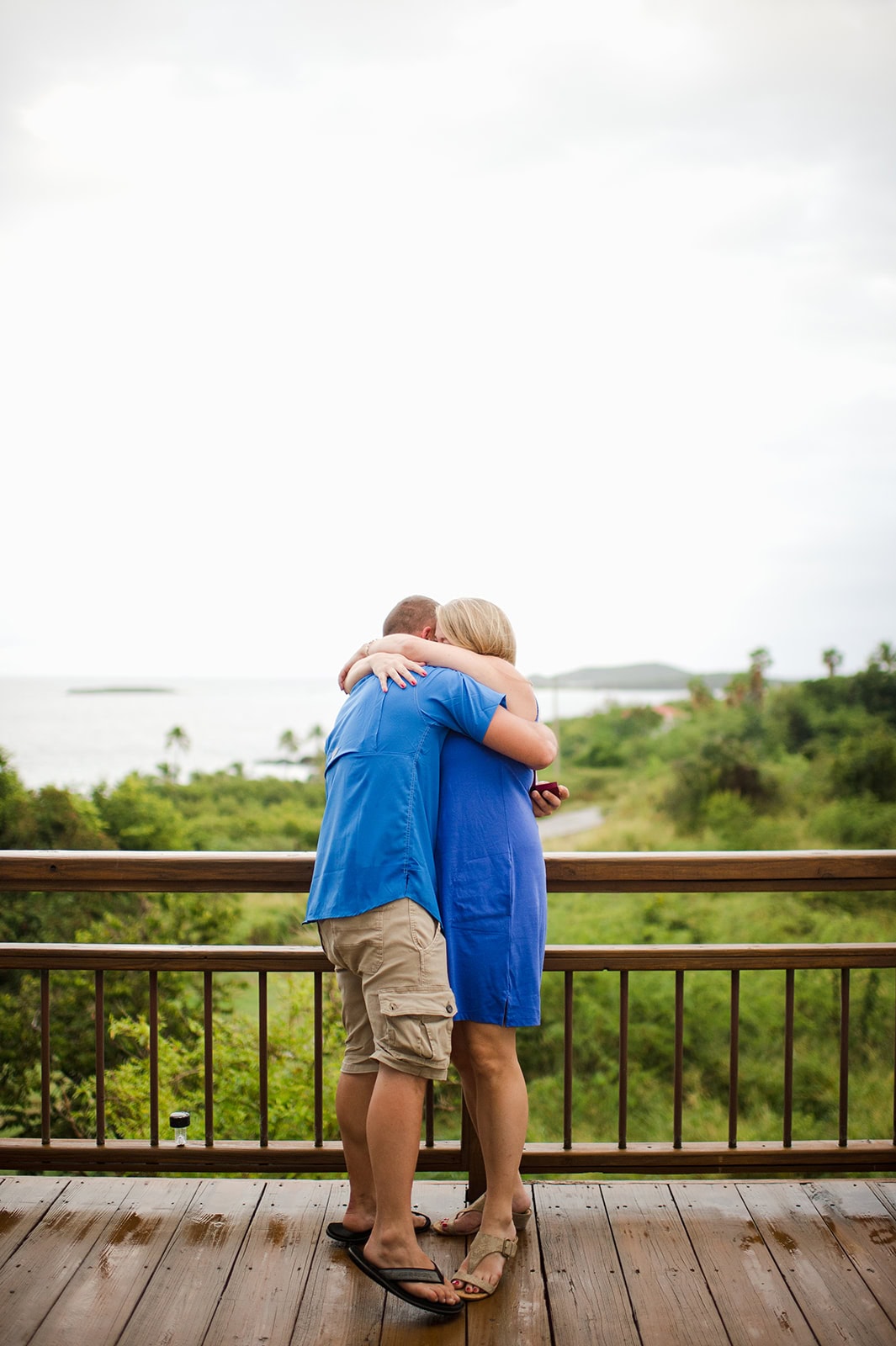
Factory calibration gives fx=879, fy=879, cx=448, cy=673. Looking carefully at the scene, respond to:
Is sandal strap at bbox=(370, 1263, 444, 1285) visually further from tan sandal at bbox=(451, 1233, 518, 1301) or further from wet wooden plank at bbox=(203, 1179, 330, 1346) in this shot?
wet wooden plank at bbox=(203, 1179, 330, 1346)

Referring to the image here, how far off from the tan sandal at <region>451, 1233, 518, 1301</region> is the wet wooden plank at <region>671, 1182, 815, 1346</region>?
1.33ft

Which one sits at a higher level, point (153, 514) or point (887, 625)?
point (153, 514)

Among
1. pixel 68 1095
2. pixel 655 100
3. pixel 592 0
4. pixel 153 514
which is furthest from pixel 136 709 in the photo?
pixel 592 0

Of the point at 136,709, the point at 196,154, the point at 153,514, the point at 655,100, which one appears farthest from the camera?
the point at 136,709

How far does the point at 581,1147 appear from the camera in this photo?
209cm


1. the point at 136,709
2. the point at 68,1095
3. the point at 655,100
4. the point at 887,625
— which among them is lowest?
the point at 68,1095

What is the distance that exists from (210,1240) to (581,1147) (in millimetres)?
855

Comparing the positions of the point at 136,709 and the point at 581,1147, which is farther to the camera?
the point at 136,709

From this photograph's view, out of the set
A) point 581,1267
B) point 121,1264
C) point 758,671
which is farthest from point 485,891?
point 758,671

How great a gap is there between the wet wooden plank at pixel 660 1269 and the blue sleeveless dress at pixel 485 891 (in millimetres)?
→ 575

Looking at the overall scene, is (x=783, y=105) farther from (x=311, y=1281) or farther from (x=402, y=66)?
(x=311, y=1281)

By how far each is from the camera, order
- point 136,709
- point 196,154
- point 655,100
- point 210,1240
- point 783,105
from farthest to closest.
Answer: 1. point 136,709
2. point 196,154
3. point 655,100
4. point 783,105
5. point 210,1240

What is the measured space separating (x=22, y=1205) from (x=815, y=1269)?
174 centimetres

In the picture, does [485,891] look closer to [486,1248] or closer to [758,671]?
[486,1248]
